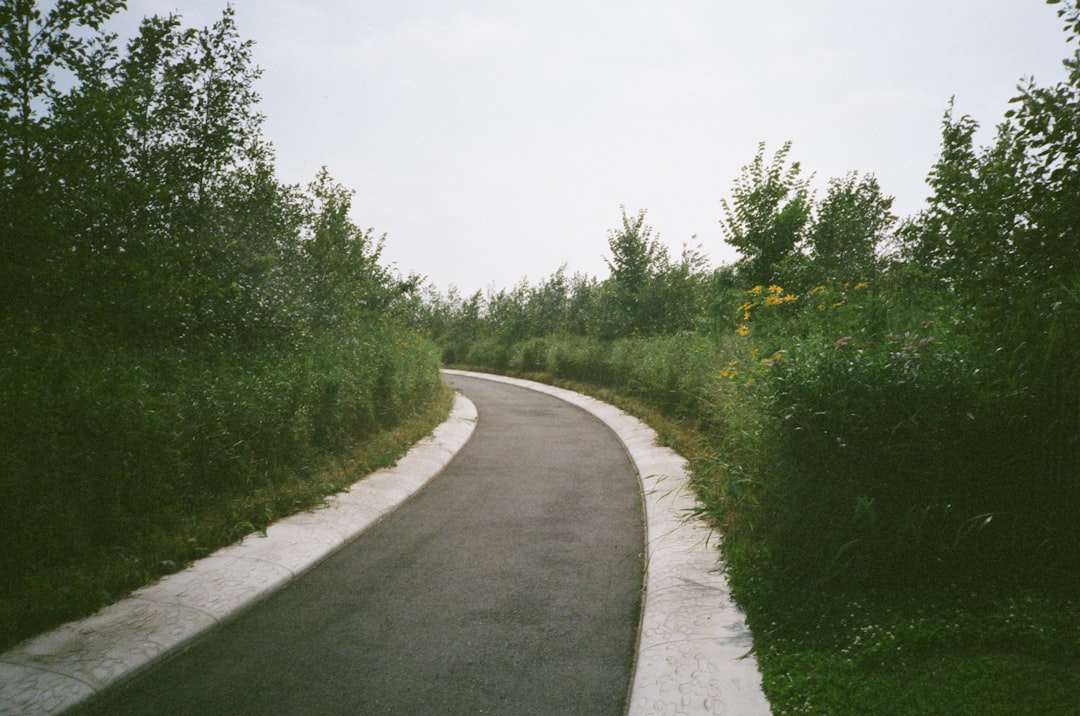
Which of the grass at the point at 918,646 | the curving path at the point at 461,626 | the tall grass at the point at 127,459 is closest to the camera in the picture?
the grass at the point at 918,646

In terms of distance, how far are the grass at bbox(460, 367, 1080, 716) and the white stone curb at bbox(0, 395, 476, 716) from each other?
3.72 meters

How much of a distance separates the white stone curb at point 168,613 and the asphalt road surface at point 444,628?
0.43 ft

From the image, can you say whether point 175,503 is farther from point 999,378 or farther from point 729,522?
point 999,378

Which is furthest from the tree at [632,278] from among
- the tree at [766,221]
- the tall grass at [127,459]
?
the tall grass at [127,459]

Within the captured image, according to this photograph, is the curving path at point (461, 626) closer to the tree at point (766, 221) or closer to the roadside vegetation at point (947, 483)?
the roadside vegetation at point (947, 483)

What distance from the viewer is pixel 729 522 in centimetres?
587

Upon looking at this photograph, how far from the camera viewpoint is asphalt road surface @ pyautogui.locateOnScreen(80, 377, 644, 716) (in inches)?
137

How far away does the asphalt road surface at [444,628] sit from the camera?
3473 millimetres

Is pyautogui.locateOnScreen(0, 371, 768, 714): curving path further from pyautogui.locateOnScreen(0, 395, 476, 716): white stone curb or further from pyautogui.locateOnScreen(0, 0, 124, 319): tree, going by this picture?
pyautogui.locateOnScreen(0, 0, 124, 319): tree

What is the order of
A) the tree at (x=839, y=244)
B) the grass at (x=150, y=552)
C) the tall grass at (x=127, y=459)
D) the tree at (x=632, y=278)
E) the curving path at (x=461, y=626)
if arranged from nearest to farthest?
the curving path at (x=461, y=626)
the grass at (x=150, y=552)
the tall grass at (x=127, y=459)
the tree at (x=839, y=244)
the tree at (x=632, y=278)

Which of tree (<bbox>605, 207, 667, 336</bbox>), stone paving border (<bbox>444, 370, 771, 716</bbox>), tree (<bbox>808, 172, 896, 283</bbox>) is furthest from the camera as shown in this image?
tree (<bbox>605, 207, 667, 336</bbox>)

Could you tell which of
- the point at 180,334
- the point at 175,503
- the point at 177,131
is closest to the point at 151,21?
the point at 177,131

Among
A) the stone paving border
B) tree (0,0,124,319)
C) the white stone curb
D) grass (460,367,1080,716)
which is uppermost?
tree (0,0,124,319)

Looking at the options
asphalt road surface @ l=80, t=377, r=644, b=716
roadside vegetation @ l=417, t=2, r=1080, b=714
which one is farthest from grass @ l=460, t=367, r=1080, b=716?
asphalt road surface @ l=80, t=377, r=644, b=716
